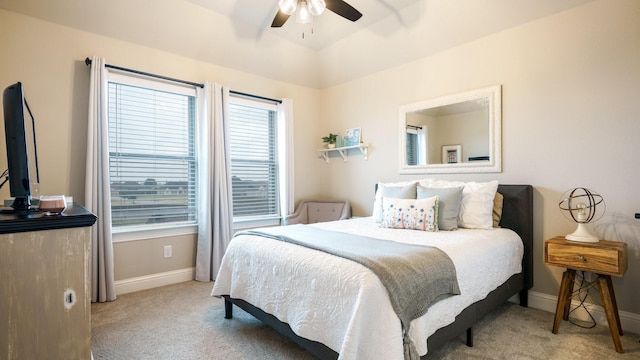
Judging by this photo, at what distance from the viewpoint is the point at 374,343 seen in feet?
4.55

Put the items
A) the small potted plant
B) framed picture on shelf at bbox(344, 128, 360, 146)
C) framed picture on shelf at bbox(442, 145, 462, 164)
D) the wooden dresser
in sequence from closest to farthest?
the wooden dresser, framed picture on shelf at bbox(442, 145, 462, 164), framed picture on shelf at bbox(344, 128, 360, 146), the small potted plant

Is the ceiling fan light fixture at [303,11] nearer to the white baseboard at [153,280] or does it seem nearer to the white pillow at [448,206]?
the white pillow at [448,206]

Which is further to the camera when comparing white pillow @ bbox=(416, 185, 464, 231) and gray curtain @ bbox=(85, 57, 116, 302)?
gray curtain @ bbox=(85, 57, 116, 302)

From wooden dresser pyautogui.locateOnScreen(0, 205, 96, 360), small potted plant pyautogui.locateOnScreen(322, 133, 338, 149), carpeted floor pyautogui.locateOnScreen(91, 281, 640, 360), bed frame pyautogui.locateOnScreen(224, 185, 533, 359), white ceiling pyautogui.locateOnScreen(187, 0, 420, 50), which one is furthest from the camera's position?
small potted plant pyautogui.locateOnScreen(322, 133, 338, 149)

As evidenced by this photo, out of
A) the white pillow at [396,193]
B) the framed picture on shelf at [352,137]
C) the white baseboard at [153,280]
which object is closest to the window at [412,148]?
the white pillow at [396,193]

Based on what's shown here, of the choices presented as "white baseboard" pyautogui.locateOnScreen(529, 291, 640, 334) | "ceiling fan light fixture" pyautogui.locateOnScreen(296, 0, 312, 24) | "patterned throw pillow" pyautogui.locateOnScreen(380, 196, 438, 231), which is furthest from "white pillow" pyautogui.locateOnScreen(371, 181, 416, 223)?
"ceiling fan light fixture" pyautogui.locateOnScreen(296, 0, 312, 24)

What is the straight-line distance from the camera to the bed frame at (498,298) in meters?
1.73

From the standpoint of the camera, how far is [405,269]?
1.59 m

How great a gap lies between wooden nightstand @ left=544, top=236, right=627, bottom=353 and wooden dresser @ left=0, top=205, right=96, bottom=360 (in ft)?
9.37

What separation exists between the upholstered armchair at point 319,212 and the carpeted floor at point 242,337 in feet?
5.53

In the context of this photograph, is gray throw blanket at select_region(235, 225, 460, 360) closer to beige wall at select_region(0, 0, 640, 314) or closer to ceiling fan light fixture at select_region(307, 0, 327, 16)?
beige wall at select_region(0, 0, 640, 314)

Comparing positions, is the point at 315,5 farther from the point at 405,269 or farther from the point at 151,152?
the point at 151,152

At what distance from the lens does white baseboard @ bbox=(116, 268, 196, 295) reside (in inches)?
121

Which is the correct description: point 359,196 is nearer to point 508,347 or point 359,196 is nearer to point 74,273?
point 508,347
